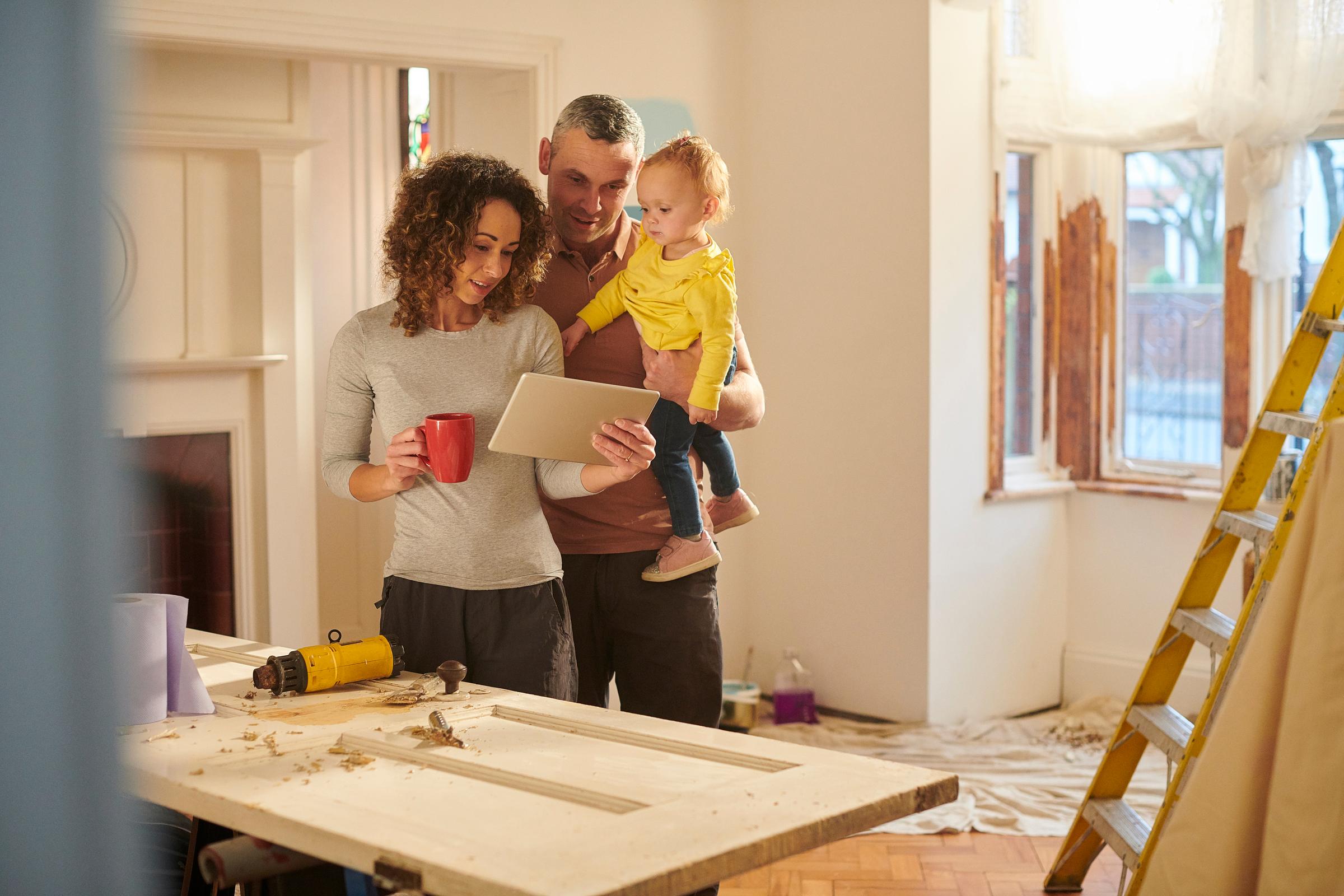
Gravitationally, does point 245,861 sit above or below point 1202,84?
below

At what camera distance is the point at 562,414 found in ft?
5.79

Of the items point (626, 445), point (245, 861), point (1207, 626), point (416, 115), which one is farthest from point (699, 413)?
point (416, 115)

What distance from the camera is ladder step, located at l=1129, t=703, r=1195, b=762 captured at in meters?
2.50

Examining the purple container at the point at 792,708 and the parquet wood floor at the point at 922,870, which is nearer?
the parquet wood floor at the point at 922,870

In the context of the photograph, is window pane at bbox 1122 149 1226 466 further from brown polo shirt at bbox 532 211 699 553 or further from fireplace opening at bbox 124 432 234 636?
fireplace opening at bbox 124 432 234 636

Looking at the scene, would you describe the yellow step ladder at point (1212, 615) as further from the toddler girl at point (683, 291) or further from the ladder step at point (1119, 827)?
the toddler girl at point (683, 291)

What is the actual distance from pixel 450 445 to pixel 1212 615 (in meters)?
1.76

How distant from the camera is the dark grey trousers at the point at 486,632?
190 cm

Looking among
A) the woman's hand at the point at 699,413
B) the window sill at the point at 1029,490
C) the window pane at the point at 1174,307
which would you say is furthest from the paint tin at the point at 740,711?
the woman's hand at the point at 699,413

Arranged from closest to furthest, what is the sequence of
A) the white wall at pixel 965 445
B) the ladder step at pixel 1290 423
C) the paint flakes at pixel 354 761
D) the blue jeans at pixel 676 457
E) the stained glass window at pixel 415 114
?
the paint flakes at pixel 354 761
the blue jeans at pixel 676 457
the ladder step at pixel 1290 423
the white wall at pixel 965 445
the stained glass window at pixel 415 114

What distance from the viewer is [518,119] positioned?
407 cm

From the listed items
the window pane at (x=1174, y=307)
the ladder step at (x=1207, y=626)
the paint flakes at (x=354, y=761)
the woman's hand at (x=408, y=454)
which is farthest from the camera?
the window pane at (x=1174, y=307)

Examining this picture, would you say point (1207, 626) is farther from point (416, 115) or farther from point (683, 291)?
point (416, 115)

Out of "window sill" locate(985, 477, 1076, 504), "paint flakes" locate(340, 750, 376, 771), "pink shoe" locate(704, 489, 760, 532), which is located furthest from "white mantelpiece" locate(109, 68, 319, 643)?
"paint flakes" locate(340, 750, 376, 771)
